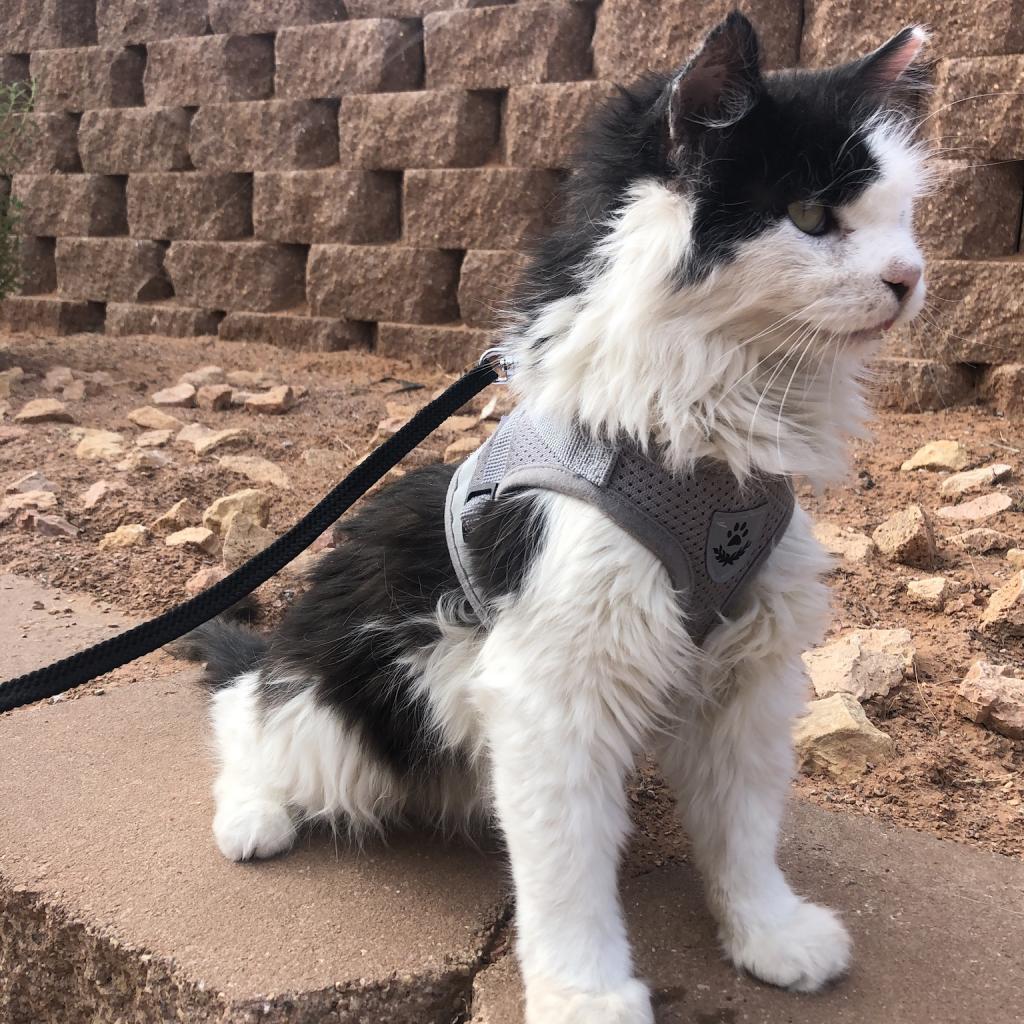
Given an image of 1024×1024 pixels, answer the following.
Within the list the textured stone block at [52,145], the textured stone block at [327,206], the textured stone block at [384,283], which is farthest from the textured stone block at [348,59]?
the textured stone block at [52,145]

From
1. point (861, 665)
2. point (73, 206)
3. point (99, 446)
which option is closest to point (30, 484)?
point (99, 446)

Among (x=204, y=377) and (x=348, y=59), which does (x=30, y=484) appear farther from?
(x=348, y=59)

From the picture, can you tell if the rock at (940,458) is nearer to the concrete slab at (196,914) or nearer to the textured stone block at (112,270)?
the concrete slab at (196,914)

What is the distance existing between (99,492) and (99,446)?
0.72 metres

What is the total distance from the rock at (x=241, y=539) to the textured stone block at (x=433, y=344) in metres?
2.58

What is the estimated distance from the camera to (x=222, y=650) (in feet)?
8.16

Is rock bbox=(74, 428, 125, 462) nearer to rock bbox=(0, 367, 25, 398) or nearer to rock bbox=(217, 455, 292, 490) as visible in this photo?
rock bbox=(217, 455, 292, 490)

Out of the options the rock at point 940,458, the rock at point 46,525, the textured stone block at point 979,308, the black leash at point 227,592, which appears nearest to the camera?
the black leash at point 227,592

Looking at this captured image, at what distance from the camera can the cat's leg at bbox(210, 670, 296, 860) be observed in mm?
1915

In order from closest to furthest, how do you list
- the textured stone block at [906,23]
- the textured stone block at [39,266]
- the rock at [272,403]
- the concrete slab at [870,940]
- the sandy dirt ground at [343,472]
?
1. the concrete slab at [870,940]
2. the sandy dirt ground at [343,472]
3. the textured stone block at [906,23]
4. the rock at [272,403]
5. the textured stone block at [39,266]

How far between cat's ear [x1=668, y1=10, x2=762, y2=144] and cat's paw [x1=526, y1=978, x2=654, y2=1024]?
120 centimetres

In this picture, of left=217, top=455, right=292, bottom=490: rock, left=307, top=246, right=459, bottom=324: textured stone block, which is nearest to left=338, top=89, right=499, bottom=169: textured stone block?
left=307, top=246, right=459, bottom=324: textured stone block

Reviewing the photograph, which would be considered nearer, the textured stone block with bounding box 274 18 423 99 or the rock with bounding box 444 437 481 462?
the rock with bounding box 444 437 481 462

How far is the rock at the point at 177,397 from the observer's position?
548 centimetres
